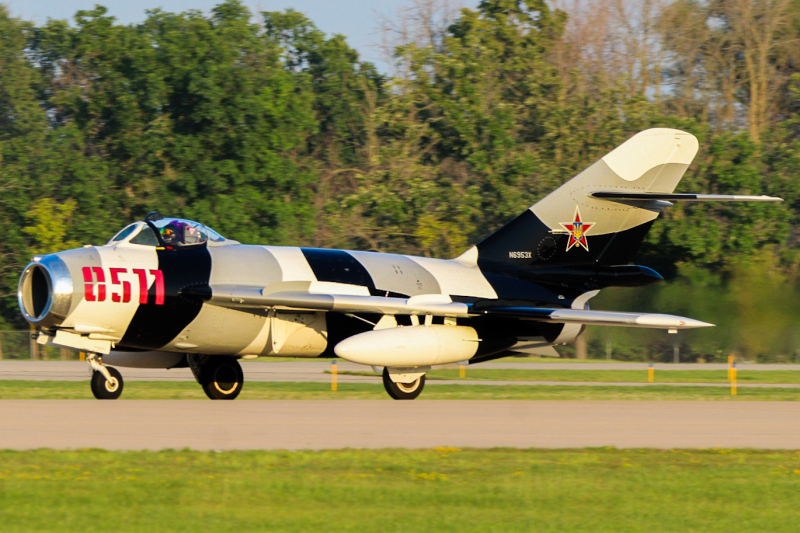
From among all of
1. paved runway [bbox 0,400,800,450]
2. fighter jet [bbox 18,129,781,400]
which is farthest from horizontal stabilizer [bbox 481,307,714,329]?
paved runway [bbox 0,400,800,450]

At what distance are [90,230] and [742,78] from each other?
39.1m

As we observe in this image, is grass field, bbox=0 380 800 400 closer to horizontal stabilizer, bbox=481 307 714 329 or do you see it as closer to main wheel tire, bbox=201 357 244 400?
main wheel tire, bbox=201 357 244 400

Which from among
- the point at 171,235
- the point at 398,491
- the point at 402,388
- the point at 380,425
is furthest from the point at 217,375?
the point at 398,491

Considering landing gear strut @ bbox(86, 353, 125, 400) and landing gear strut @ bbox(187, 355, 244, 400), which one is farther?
landing gear strut @ bbox(187, 355, 244, 400)

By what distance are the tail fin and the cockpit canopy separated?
18.0 feet

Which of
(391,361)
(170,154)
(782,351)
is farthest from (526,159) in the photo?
(391,361)

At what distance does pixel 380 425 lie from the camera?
13.7 m

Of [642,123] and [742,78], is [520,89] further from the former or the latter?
[742,78]

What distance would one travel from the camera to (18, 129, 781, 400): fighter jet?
16.7 m

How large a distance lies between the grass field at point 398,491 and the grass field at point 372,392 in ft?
27.4

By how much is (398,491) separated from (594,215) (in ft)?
41.2

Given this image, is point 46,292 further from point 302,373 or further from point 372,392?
point 302,373

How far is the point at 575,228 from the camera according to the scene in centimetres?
2039

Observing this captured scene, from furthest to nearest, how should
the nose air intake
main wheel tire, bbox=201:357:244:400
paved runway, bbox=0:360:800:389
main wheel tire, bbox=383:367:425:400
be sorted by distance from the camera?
paved runway, bbox=0:360:800:389 < main wheel tire, bbox=383:367:425:400 < main wheel tire, bbox=201:357:244:400 < the nose air intake
